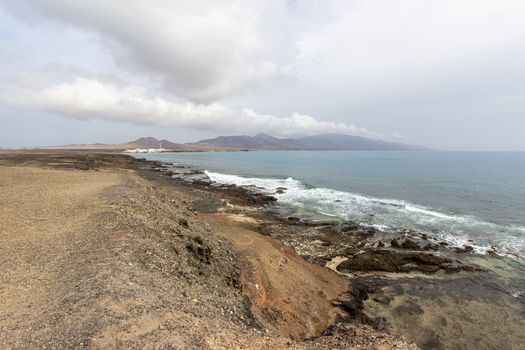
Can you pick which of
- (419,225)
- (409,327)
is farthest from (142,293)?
(419,225)

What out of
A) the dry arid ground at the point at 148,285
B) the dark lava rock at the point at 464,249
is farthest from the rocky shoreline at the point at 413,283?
the dry arid ground at the point at 148,285

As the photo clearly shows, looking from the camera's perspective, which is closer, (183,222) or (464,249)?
(183,222)

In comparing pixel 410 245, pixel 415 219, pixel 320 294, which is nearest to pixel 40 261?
pixel 320 294

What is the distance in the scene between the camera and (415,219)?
91.1 ft

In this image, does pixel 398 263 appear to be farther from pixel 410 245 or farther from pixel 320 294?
pixel 320 294

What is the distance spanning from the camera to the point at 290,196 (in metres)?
38.1

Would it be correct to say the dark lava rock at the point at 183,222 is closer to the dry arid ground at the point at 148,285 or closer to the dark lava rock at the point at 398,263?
the dry arid ground at the point at 148,285

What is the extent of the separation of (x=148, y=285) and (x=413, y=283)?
523 inches

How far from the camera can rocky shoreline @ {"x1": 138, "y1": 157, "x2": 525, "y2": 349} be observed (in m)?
11.4

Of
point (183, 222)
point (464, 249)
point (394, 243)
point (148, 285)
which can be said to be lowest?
point (464, 249)

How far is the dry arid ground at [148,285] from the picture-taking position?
556 cm

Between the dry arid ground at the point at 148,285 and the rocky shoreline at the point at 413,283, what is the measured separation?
193 centimetres

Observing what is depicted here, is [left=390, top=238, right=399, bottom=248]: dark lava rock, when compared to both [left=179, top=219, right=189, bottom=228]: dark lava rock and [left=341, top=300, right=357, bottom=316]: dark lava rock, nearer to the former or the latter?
[left=341, top=300, right=357, bottom=316]: dark lava rock

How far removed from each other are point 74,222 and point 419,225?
25723 millimetres
